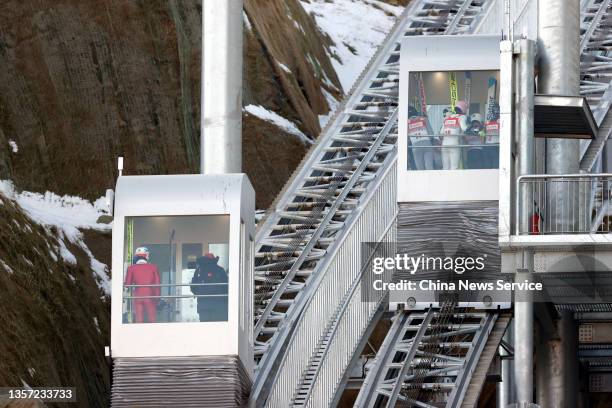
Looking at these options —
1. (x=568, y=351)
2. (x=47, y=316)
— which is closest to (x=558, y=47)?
(x=568, y=351)

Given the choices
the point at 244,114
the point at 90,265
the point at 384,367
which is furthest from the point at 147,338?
the point at 244,114

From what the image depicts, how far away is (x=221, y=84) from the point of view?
98.7 ft

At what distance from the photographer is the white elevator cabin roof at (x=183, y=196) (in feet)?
84.1

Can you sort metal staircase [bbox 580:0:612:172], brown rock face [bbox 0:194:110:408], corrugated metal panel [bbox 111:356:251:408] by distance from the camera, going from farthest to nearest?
metal staircase [bbox 580:0:612:172], brown rock face [bbox 0:194:110:408], corrugated metal panel [bbox 111:356:251:408]

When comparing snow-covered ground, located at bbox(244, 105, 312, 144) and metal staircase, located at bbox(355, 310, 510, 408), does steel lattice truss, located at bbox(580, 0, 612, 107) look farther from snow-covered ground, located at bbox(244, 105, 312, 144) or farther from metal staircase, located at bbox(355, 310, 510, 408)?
snow-covered ground, located at bbox(244, 105, 312, 144)

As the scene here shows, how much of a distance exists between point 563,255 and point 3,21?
18.5 metres

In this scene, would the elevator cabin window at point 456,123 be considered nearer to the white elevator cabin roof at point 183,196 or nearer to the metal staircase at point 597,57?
the white elevator cabin roof at point 183,196

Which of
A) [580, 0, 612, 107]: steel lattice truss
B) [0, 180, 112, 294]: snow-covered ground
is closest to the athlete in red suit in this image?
[0, 180, 112, 294]: snow-covered ground

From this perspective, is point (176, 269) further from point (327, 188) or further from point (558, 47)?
point (327, 188)

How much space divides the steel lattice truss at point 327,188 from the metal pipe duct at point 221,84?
187 centimetres

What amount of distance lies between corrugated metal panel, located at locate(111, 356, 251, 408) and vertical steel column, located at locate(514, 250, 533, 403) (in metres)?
4.32

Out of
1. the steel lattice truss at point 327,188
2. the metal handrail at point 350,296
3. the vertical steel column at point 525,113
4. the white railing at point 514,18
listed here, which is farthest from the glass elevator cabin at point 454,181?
the white railing at point 514,18

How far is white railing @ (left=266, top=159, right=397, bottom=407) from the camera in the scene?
88.0 feet

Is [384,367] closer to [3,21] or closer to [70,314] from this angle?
[70,314]
